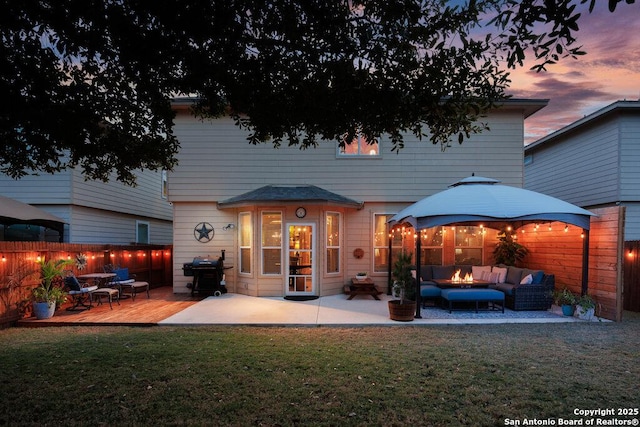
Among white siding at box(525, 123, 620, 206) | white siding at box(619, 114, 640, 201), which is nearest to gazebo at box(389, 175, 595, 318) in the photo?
white siding at box(619, 114, 640, 201)

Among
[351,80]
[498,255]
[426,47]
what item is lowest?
[498,255]

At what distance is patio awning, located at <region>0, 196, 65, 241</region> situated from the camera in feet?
29.9

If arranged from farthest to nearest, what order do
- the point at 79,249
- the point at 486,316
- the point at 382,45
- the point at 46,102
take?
1. the point at 79,249
2. the point at 486,316
3. the point at 46,102
4. the point at 382,45

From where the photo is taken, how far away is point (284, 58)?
4.50m

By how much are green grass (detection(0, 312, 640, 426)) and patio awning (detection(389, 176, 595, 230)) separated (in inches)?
91.9

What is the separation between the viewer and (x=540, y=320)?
7.97 meters

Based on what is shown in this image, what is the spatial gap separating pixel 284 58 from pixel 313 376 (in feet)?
13.0

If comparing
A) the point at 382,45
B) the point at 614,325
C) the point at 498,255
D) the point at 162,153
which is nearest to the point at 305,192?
the point at 162,153

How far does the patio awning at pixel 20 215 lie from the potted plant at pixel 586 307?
43.4 ft

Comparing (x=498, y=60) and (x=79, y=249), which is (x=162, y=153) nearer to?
(x=498, y=60)

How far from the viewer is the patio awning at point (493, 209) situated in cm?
802

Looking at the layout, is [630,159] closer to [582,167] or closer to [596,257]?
[582,167]

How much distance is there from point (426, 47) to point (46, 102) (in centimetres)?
473

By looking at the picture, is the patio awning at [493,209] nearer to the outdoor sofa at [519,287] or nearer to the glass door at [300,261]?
the outdoor sofa at [519,287]
